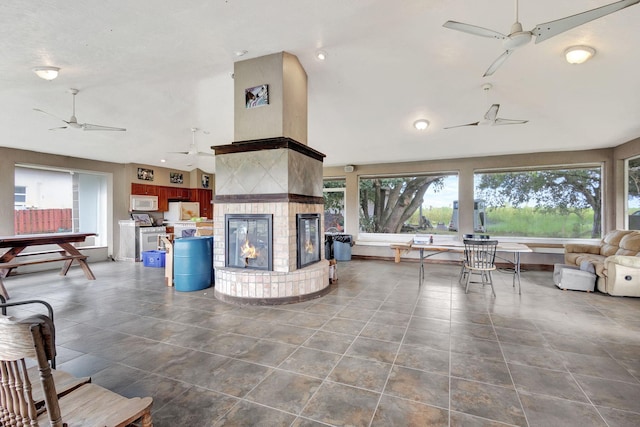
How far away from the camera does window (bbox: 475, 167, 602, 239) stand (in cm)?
632

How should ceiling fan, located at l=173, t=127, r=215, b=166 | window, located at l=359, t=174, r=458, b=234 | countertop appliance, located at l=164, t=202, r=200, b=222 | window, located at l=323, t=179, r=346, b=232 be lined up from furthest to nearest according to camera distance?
countertop appliance, located at l=164, t=202, r=200, b=222 → window, located at l=323, t=179, r=346, b=232 → window, located at l=359, t=174, r=458, b=234 → ceiling fan, located at l=173, t=127, r=215, b=166

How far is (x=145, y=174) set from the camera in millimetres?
8117

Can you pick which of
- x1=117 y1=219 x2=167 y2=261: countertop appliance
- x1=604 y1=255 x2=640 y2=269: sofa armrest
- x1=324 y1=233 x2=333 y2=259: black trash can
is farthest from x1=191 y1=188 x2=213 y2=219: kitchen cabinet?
x1=604 y1=255 x2=640 y2=269: sofa armrest

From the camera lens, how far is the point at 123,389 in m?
2.06

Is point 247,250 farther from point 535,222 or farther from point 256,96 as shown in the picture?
point 535,222

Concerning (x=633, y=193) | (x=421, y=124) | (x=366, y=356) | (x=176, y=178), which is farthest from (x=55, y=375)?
(x=633, y=193)

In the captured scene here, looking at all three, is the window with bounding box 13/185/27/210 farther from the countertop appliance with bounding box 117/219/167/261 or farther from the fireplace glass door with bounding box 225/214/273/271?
the fireplace glass door with bounding box 225/214/273/271

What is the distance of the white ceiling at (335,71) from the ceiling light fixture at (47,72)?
77 mm

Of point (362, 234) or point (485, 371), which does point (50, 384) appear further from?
point (362, 234)

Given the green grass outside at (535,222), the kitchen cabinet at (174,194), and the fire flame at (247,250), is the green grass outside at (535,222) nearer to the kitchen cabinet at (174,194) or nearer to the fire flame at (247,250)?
the fire flame at (247,250)

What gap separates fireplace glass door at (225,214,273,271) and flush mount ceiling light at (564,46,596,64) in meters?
4.00

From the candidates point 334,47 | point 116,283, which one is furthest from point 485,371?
point 116,283

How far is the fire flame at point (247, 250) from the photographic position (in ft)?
13.4

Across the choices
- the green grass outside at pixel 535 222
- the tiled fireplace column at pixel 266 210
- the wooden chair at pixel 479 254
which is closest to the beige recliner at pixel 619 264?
the green grass outside at pixel 535 222
